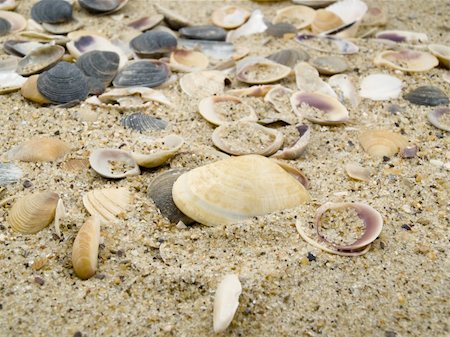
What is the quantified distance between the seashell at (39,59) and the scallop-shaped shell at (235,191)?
4.36ft

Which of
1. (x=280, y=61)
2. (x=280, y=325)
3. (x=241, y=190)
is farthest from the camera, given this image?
(x=280, y=61)

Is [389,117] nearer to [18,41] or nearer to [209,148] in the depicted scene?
[209,148]

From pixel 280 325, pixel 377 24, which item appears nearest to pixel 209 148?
pixel 280 325

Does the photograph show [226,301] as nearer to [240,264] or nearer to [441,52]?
[240,264]

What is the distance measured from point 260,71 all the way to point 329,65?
40cm

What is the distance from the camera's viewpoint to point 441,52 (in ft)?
11.6

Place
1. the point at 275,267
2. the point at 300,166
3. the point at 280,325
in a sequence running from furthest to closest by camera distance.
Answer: the point at 300,166, the point at 275,267, the point at 280,325

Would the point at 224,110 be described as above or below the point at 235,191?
below

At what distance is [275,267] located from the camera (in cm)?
201

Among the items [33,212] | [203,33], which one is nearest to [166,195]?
[33,212]

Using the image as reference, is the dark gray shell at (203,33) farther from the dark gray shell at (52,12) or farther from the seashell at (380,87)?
the seashell at (380,87)

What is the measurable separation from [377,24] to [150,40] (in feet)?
4.99

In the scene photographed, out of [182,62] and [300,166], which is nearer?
[300,166]

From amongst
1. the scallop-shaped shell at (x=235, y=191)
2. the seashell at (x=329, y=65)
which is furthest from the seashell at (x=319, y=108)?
the scallop-shaped shell at (x=235, y=191)
